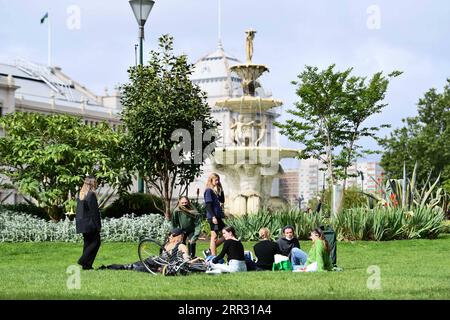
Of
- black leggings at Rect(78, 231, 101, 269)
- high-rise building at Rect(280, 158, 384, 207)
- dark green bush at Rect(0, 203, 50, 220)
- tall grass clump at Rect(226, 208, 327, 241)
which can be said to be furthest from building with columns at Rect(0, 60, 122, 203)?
black leggings at Rect(78, 231, 101, 269)

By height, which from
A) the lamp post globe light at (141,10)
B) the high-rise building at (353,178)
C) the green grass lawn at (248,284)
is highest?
the lamp post globe light at (141,10)

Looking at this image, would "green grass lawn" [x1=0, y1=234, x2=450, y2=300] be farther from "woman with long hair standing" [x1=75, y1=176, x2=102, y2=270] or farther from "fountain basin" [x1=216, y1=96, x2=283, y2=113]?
"fountain basin" [x1=216, y1=96, x2=283, y2=113]

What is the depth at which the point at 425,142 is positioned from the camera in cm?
5234

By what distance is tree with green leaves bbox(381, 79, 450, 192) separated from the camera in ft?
171

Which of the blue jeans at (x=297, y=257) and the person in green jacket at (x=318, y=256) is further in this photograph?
the blue jeans at (x=297, y=257)

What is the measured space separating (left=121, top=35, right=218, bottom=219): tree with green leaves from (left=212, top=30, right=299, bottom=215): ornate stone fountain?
1.17 metres

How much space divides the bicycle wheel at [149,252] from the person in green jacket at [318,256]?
2246mm

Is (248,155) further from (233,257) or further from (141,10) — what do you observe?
(233,257)

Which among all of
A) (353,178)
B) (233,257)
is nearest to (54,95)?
(353,178)

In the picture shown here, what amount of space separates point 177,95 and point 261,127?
12.7ft

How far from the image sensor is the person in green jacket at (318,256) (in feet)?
42.3

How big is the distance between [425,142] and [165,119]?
31.7 meters

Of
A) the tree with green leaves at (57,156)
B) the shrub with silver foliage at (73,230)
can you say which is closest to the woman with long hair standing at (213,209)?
the shrub with silver foliage at (73,230)

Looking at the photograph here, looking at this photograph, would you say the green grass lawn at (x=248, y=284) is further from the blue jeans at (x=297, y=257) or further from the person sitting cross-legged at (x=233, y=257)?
the blue jeans at (x=297, y=257)
